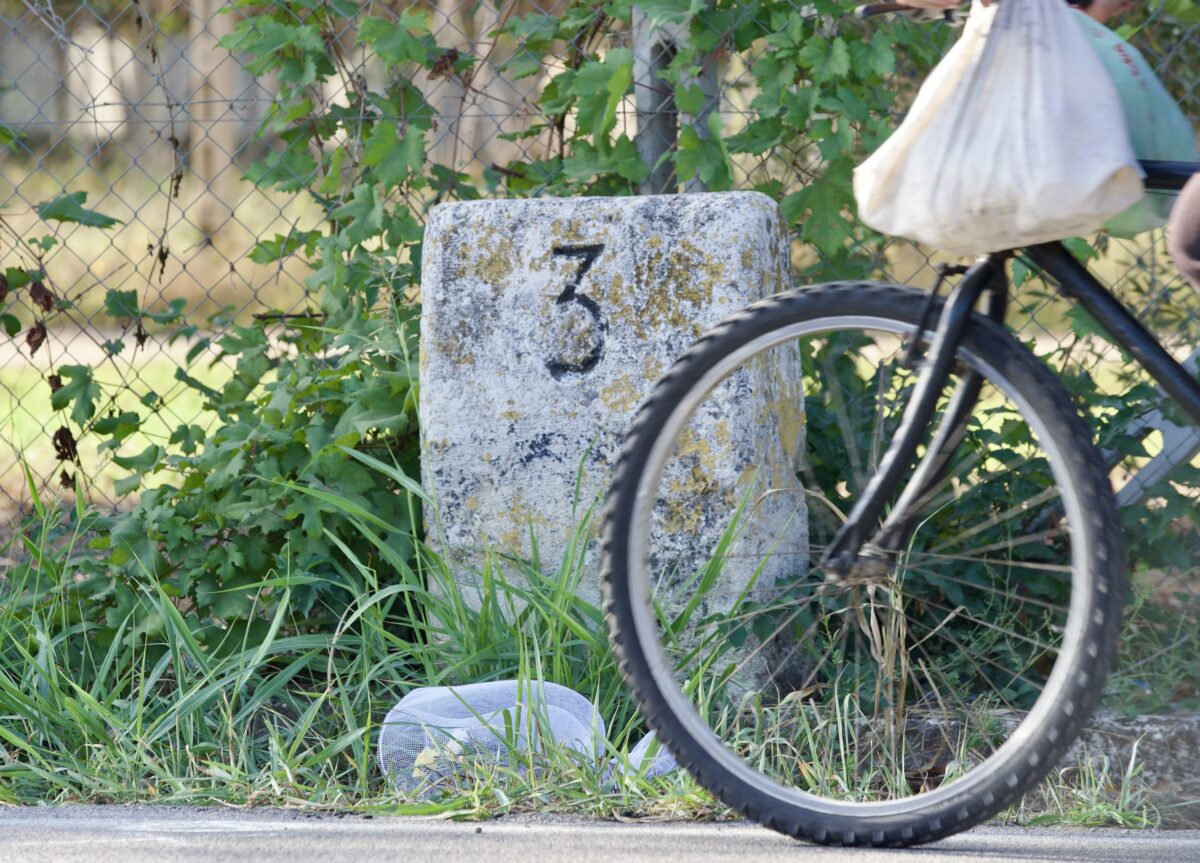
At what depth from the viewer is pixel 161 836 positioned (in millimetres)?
1932

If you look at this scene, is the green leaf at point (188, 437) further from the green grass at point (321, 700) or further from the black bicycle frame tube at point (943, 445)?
the black bicycle frame tube at point (943, 445)

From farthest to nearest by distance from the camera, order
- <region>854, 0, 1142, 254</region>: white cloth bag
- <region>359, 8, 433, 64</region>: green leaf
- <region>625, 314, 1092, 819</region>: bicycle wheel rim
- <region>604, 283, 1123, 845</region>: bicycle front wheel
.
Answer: <region>359, 8, 433, 64</region>: green leaf → <region>604, 283, 1123, 845</region>: bicycle front wheel → <region>625, 314, 1092, 819</region>: bicycle wheel rim → <region>854, 0, 1142, 254</region>: white cloth bag

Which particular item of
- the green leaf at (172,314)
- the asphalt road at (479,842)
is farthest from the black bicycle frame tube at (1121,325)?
the green leaf at (172,314)

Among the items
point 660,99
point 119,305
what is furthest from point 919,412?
point 119,305

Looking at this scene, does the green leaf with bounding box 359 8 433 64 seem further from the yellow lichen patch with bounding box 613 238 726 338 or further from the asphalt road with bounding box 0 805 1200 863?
the asphalt road with bounding box 0 805 1200 863

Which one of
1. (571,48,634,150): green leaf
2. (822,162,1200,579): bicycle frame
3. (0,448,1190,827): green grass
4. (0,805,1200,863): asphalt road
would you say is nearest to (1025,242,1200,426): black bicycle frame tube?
(822,162,1200,579): bicycle frame

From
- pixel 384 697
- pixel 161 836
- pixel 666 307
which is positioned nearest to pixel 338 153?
pixel 666 307

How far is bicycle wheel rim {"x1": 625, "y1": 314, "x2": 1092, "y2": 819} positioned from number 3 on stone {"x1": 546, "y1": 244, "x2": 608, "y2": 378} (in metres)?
0.70

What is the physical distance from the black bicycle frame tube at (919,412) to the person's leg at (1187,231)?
20 cm

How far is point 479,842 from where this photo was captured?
1.88 meters

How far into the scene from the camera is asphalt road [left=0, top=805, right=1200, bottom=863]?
181 centimetres

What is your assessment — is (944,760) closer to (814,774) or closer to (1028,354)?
(814,774)

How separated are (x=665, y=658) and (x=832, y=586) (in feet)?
1.21

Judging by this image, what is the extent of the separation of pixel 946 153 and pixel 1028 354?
27 centimetres
